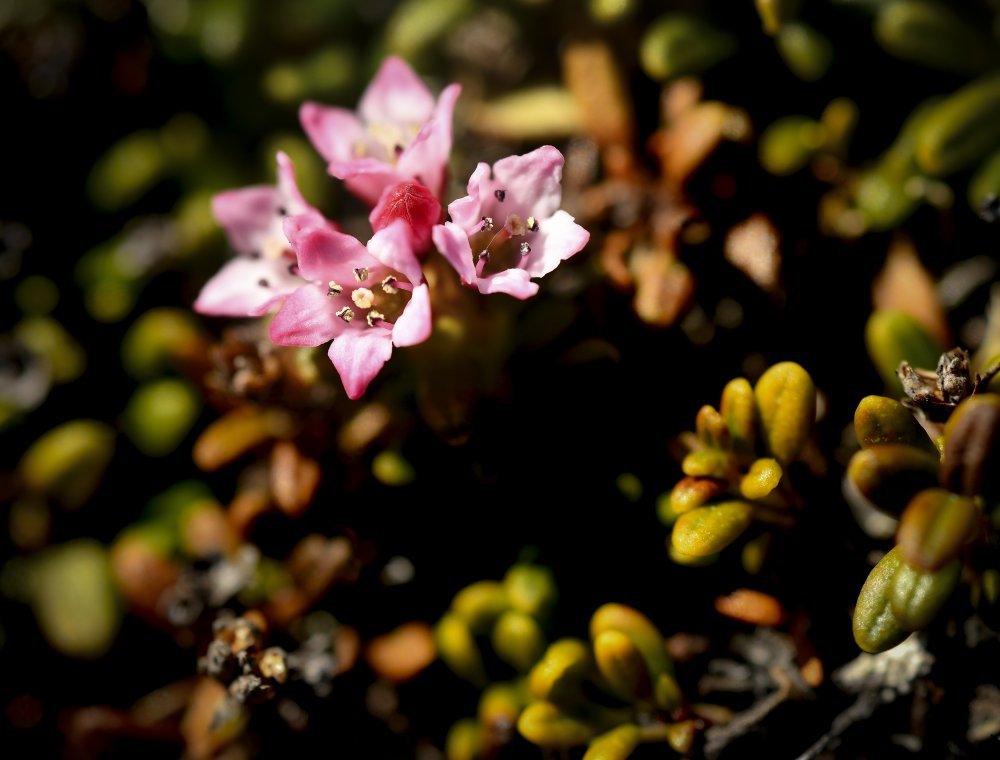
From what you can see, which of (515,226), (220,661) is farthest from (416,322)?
(220,661)

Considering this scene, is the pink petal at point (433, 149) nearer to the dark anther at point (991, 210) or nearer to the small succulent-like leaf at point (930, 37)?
the small succulent-like leaf at point (930, 37)

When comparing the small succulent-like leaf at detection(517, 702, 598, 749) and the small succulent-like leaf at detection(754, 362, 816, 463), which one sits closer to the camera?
the small succulent-like leaf at detection(754, 362, 816, 463)

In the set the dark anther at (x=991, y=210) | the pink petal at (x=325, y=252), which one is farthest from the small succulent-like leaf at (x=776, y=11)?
the pink petal at (x=325, y=252)

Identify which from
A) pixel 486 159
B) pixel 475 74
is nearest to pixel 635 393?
pixel 486 159

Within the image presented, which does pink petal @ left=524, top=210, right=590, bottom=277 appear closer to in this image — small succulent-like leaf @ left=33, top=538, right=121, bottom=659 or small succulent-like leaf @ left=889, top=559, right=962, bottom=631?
small succulent-like leaf @ left=889, top=559, right=962, bottom=631

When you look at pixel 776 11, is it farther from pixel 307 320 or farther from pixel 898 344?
pixel 307 320

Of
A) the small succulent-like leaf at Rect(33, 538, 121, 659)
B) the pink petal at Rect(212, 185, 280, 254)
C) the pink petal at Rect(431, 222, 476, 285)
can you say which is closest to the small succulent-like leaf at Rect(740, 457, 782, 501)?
the pink petal at Rect(431, 222, 476, 285)
